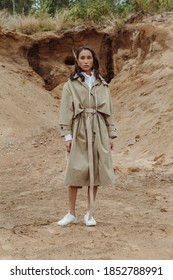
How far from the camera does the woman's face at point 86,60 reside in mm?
4707

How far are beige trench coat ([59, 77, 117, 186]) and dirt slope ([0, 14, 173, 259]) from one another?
45 centimetres

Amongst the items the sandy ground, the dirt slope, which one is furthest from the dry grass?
the sandy ground

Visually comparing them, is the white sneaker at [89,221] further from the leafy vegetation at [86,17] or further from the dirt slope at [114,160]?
the leafy vegetation at [86,17]

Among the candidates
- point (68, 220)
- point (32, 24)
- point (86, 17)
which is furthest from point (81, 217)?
point (86, 17)

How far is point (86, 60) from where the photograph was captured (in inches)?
185

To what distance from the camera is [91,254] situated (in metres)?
3.98

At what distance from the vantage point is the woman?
4.64 m

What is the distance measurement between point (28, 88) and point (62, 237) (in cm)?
951

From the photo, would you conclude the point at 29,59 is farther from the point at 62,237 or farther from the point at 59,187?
the point at 62,237

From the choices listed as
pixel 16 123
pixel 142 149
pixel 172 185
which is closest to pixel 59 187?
pixel 172 185

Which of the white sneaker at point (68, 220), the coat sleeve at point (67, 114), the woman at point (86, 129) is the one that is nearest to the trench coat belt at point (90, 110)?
the woman at point (86, 129)

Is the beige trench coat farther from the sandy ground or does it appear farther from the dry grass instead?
the dry grass

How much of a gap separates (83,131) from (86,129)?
3cm

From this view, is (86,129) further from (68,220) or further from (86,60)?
(68,220)
